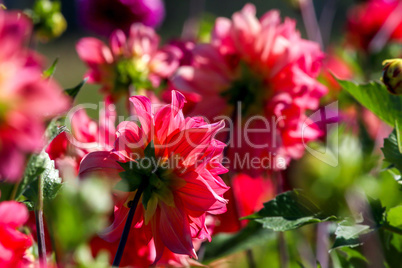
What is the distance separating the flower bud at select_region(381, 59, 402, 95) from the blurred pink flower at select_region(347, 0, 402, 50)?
751 mm

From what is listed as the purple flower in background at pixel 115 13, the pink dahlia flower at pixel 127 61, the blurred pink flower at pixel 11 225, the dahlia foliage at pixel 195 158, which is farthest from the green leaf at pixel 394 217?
the purple flower in background at pixel 115 13

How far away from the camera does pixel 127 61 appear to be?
786mm

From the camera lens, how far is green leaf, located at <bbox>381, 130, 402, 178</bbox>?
0.42 m

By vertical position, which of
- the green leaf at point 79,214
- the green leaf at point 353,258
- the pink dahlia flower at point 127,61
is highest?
the pink dahlia flower at point 127,61

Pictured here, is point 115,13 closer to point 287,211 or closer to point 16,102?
point 287,211

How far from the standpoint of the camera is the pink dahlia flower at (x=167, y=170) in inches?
14.6

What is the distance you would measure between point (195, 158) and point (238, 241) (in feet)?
0.63

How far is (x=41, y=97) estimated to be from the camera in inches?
7.9

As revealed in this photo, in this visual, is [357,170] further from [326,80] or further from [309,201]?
[326,80]

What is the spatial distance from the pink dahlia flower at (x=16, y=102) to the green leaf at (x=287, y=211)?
10.0 inches

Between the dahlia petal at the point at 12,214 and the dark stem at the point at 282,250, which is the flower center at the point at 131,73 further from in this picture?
the dahlia petal at the point at 12,214

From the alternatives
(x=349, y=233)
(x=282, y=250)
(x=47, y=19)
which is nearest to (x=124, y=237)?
(x=349, y=233)

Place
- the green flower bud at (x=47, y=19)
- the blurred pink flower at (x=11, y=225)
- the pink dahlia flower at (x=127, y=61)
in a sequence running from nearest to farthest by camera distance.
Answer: the blurred pink flower at (x=11, y=225) → the pink dahlia flower at (x=127, y=61) → the green flower bud at (x=47, y=19)

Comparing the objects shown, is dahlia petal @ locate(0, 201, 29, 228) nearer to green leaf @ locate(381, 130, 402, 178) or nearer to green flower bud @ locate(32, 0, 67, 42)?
green leaf @ locate(381, 130, 402, 178)
